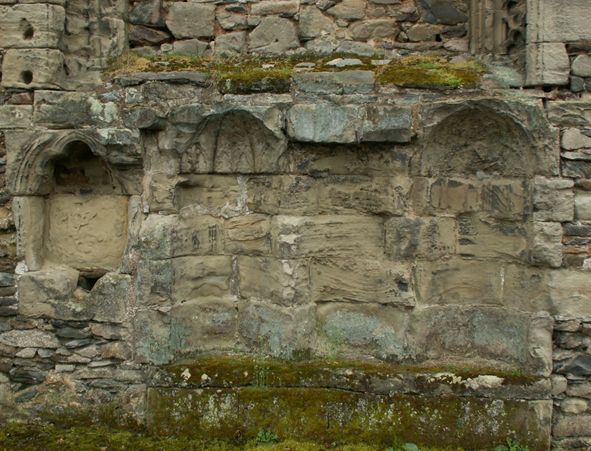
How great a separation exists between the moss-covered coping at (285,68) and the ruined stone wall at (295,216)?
0.31ft

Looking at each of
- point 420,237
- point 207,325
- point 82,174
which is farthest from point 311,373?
point 82,174

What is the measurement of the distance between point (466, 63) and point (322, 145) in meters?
1.31

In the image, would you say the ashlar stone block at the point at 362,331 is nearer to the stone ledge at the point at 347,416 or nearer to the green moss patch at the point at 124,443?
the stone ledge at the point at 347,416

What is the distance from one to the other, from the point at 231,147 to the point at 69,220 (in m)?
1.49

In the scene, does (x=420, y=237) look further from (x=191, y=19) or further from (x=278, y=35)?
(x=191, y=19)

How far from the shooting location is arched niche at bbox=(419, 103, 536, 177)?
450 cm

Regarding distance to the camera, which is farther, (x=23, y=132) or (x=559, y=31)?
(x=23, y=132)

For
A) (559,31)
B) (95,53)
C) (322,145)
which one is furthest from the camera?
(95,53)

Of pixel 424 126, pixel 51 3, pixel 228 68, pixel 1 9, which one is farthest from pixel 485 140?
pixel 1 9

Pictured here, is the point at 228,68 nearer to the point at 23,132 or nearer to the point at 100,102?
the point at 100,102

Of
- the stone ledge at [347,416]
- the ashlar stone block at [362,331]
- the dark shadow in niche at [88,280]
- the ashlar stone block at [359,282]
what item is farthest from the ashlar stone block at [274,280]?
the dark shadow in niche at [88,280]

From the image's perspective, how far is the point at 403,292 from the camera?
4.81 m

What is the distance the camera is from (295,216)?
15.8 ft

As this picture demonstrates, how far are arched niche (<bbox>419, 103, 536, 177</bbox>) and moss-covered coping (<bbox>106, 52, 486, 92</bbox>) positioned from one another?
0.87 ft
